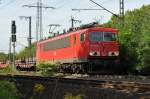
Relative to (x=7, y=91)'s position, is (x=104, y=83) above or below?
above

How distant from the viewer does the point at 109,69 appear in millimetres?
34156

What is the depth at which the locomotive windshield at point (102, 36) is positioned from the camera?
110 ft

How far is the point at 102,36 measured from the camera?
3397 centimetres

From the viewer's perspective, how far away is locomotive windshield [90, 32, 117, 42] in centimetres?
3366

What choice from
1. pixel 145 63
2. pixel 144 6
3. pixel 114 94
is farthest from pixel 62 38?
pixel 144 6

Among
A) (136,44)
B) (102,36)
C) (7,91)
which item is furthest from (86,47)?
(7,91)

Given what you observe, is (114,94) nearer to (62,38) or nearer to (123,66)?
(123,66)

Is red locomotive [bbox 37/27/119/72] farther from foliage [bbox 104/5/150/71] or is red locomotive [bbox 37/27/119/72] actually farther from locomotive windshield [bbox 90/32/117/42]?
foliage [bbox 104/5/150/71]

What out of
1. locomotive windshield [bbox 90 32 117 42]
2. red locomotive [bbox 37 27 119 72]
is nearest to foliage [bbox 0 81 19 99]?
red locomotive [bbox 37 27 119 72]

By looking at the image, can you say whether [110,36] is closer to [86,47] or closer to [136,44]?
[136,44]

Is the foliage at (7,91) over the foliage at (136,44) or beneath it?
beneath

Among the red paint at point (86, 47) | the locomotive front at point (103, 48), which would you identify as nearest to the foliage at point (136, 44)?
the locomotive front at point (103, 48)

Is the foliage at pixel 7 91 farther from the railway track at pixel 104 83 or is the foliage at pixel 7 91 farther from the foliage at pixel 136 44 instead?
the foliage at pixel 136 44

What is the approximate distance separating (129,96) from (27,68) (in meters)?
39.7
